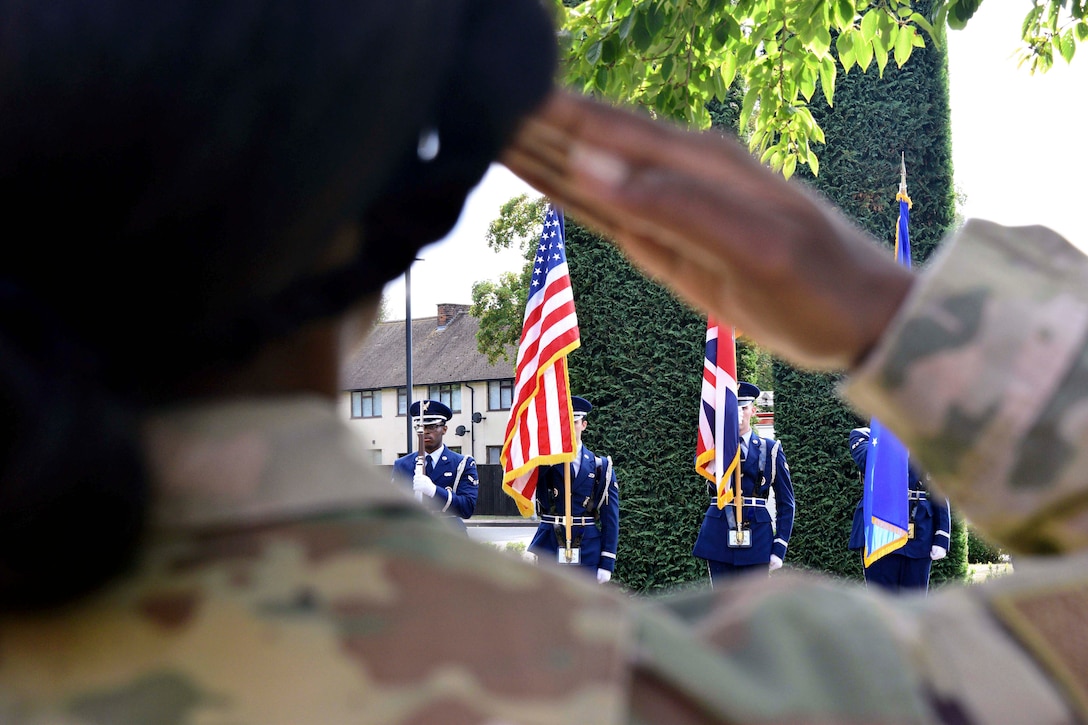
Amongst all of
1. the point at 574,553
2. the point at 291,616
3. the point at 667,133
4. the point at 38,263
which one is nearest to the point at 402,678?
the point at 291,616

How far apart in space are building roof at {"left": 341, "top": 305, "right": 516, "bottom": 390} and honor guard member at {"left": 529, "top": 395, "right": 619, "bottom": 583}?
1219 inches

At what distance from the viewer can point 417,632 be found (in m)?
Result: 0.57

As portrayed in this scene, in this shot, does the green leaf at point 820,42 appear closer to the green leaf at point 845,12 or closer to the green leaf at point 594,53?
the green leaf at point 845,12

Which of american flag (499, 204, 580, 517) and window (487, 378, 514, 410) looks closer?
american flag (499, 204, 580, 517)

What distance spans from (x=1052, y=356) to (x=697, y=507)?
9878 millimetres

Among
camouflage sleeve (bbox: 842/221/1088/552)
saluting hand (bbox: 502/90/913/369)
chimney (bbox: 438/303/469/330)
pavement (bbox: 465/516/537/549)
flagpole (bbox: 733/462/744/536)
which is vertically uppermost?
chimney (bbox: 438/303/469/330)

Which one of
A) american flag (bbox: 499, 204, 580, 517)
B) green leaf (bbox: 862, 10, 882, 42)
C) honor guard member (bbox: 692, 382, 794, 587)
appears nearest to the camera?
green leaf (bbox: 862, 10, 882, 42)

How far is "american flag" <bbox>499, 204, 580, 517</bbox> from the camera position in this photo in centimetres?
769

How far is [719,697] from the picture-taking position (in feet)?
1.84

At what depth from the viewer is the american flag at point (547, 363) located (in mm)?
7691

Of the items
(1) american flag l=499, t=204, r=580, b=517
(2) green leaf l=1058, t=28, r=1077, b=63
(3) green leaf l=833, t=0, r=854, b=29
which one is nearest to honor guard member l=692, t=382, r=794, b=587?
(1) american flag l=499, t=204, r=580, b=517

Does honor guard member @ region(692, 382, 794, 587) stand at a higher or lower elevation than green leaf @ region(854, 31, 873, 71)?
lower

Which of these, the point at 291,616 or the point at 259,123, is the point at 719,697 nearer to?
the point at 291,616

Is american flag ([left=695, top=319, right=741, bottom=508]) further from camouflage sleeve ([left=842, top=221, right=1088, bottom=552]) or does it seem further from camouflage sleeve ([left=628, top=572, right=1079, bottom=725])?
camouflage sleeve ([left=628, top=572, right=1079, bottom=725])
